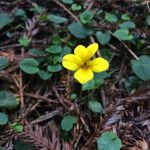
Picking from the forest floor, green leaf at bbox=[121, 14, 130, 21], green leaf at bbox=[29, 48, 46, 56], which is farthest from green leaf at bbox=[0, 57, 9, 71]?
green leaf at bbox=[121, 14, 130, 21]

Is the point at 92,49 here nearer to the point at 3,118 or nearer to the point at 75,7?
the point at 3,118

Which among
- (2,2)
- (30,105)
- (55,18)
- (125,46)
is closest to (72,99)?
(30,105)

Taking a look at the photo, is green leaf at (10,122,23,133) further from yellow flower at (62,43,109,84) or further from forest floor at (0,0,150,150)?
yellow flower at (62,43,109,84)

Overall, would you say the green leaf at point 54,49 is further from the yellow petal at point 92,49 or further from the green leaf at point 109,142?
the green leaf at point 109,142

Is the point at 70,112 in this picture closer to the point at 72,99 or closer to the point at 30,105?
the point at 72,99

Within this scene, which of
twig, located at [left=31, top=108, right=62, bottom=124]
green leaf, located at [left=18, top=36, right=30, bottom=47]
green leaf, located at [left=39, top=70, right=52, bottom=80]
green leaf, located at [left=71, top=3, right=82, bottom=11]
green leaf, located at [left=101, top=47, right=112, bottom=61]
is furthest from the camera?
green leaf, located at [left=71, top=3, right=82, bottom=11]

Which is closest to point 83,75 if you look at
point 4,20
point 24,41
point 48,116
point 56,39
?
point 48,116
